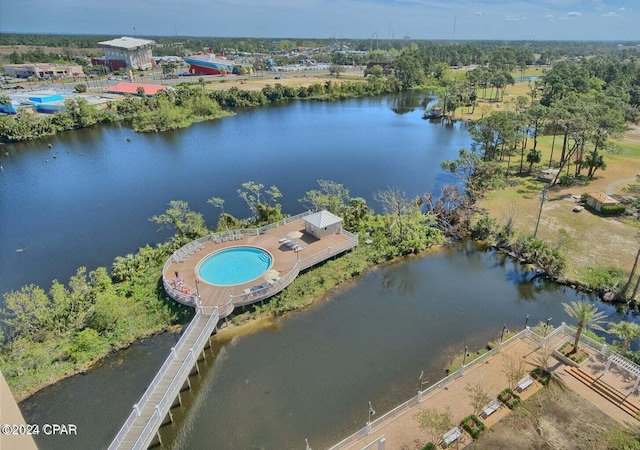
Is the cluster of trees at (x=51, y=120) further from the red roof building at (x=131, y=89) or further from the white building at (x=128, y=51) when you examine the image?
the white building at (x=128, y=51)

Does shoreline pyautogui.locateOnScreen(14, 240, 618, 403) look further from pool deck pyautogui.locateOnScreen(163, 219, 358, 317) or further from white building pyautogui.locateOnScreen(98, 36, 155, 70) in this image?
white building pyautogui.locateOnScreen(98, 36, 155, 70)

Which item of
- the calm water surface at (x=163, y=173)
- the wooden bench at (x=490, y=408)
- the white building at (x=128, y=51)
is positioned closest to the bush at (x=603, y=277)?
the wooden bench at (x=490, y=408)

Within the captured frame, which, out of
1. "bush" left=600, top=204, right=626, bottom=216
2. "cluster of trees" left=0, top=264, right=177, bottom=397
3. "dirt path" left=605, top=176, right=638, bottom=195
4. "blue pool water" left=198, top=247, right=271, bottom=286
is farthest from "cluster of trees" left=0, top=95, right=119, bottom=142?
"dirt path" left=605, top=176, right=638, bottom=195

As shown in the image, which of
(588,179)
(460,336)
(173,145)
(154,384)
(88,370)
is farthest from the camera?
(173,145)

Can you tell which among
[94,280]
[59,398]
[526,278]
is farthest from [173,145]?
[526,278]

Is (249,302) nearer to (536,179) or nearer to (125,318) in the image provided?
(125,318)

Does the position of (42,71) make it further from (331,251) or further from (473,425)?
(473,425)
